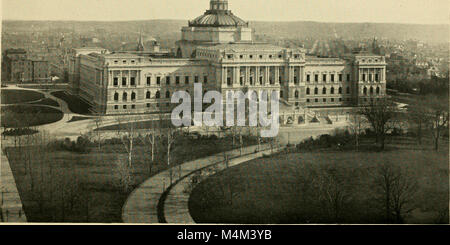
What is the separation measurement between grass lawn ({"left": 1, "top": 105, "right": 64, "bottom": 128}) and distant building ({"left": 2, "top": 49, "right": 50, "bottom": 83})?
8.97 ft

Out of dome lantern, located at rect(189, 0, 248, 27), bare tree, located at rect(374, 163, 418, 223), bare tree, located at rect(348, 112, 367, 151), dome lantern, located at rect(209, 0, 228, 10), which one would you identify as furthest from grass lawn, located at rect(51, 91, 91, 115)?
bare tree, located at rect(374, 163, 418, 223)

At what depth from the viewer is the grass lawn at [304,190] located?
25.3 m

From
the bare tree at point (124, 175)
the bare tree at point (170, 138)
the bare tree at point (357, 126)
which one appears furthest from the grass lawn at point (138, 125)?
the bare tree at point (357, 126)

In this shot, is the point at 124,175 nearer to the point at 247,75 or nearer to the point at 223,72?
the point at 223,72

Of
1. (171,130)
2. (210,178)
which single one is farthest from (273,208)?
(171,130)

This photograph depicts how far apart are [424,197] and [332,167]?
14.9ft

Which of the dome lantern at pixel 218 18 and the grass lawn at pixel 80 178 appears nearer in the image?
the grass lawn at pixel 80 178

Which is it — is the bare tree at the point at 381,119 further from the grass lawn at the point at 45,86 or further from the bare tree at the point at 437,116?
the grass lawn at the point at 45,86

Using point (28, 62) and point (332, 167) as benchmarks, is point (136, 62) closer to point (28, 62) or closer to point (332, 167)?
point (28, 62)

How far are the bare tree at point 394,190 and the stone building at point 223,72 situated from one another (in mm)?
16644

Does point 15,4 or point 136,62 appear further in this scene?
point 136,62

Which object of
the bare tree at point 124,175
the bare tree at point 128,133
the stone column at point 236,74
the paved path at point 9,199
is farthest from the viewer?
the stone column at point 236,74
